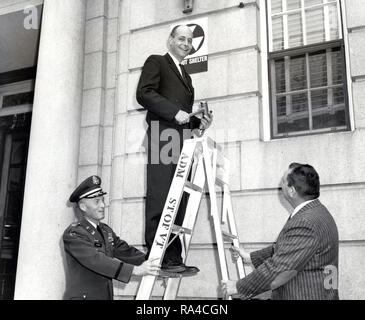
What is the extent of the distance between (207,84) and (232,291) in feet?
8.74

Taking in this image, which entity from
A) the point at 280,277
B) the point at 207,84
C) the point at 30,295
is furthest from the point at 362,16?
the point at 30,295

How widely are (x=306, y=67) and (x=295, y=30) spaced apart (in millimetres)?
457

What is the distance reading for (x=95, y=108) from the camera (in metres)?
5.78

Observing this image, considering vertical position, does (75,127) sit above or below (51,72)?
below

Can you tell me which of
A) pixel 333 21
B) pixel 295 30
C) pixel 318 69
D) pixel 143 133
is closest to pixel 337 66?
pixel 318 69

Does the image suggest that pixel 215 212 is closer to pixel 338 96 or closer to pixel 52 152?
pixel 338 96

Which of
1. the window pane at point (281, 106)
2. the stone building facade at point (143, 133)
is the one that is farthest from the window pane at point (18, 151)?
the window pane at point (281, 106)

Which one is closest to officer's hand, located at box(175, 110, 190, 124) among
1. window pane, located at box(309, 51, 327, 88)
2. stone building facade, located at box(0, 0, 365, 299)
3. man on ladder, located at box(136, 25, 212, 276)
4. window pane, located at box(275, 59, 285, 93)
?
man on ladder, located at box(136, 25, 212, 276)

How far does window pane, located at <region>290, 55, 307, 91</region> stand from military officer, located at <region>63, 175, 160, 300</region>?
8.39ft

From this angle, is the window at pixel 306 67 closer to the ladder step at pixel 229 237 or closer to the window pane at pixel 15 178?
the ladder step at pixel 229 237

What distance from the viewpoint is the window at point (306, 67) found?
500 cm

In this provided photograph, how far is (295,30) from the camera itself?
17.5ft

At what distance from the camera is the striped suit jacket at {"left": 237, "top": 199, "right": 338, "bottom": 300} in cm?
302
